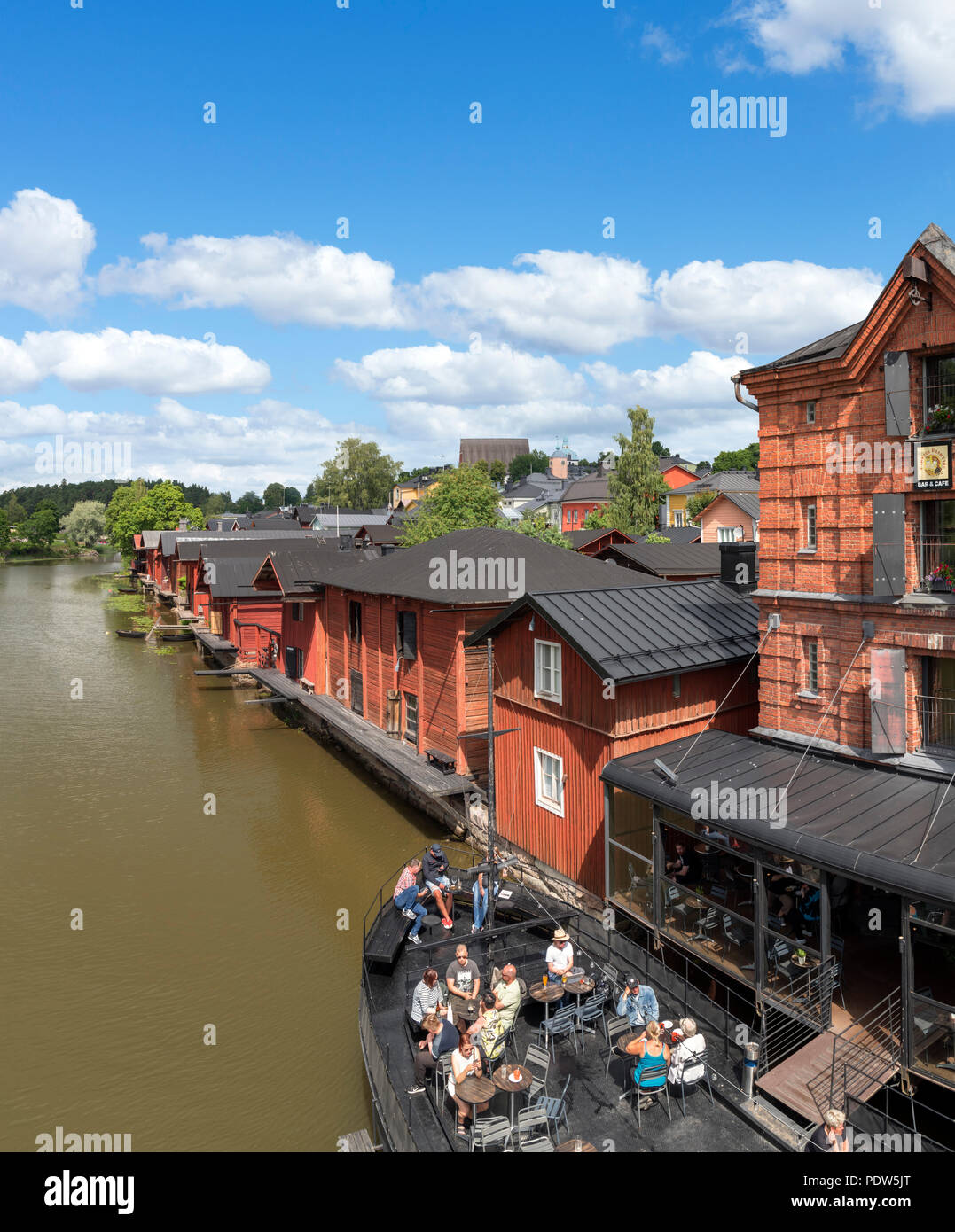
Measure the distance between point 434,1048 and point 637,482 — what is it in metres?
63.9

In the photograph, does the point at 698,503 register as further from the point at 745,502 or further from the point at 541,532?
the point at 541,532

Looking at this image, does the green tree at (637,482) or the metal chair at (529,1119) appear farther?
the green tree at (637,482)

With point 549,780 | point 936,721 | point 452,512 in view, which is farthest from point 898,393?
point 452,512

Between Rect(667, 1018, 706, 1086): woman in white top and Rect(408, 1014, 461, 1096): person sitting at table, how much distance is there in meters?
2.91

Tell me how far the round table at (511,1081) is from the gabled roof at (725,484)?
6780 centimetres

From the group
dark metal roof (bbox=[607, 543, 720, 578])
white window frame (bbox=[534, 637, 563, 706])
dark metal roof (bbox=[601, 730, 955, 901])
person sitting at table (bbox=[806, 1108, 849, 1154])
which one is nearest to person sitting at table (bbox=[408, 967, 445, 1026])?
dark metal roof (bbox=[601, 730, 955, 901])

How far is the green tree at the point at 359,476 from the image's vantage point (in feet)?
415

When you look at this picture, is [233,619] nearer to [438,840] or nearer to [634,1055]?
[438,840]

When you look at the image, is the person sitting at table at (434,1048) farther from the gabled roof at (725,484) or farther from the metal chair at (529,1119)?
the gabled roof at (725,484)

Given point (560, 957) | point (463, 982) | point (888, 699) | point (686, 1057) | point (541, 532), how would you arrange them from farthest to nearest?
1. point (541, 532)
2. point (888, 699)
3. point (560, 957)
4. point (463, 982)
5. point (686, 1057)

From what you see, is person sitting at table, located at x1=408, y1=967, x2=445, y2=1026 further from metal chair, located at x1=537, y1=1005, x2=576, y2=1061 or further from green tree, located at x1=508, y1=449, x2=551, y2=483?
green tree, located at x1=508, y1=449, x2=551, y2=483

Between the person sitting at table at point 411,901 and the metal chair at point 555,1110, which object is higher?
the person sitting at table at point 411,901

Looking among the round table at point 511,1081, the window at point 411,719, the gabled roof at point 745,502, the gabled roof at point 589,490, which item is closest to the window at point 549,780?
the round table at point 511,1081

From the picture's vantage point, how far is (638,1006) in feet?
38.3
